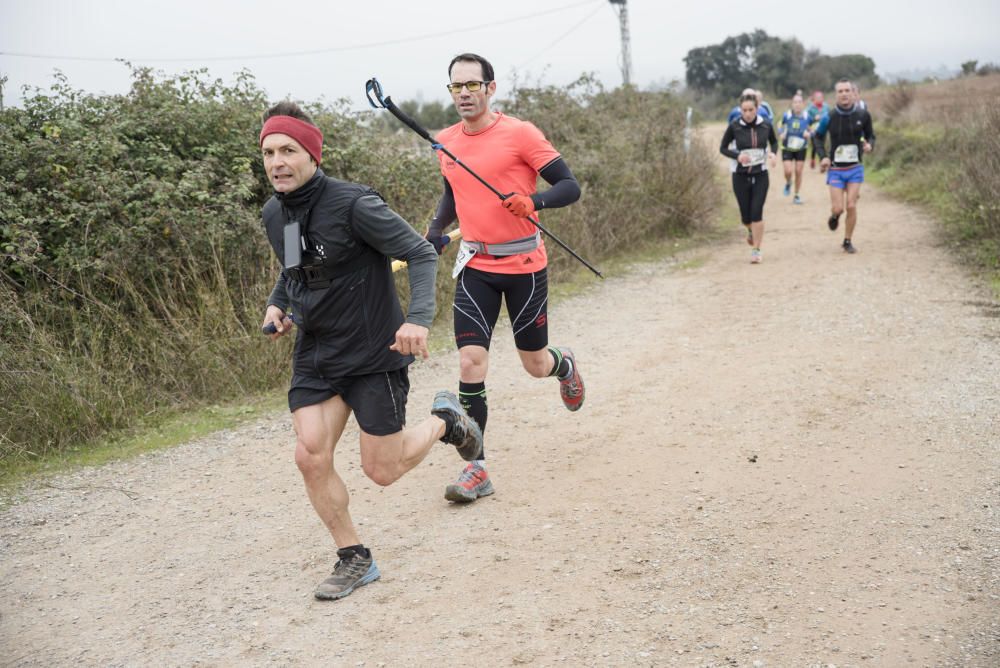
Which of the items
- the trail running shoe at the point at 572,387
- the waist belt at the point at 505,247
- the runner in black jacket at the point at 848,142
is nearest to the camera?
the waist belt at the point at 505,247

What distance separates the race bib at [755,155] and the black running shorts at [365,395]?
28.2ft

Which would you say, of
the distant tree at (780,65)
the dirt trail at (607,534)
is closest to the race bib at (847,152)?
the dirt trail at (607,534)

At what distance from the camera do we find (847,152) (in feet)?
37.6

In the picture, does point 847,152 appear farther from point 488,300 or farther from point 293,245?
point 293,245

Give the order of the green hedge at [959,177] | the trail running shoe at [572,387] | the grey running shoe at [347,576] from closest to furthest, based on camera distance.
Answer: the grey running shoe at [347,576] → the trail running shoe at [572,387] → the green hedge at [959,177]

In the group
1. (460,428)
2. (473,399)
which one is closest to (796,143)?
(473,399)

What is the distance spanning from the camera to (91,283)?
7.36m

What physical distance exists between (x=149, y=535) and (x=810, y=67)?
6737 centimetres

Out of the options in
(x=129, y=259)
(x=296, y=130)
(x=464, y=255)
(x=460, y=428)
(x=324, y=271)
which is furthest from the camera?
(x=129, y=259)

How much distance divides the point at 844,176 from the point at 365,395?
937 cm

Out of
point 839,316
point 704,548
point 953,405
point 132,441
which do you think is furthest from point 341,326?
point 839,316

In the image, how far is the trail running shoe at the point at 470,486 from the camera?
4.98 meters

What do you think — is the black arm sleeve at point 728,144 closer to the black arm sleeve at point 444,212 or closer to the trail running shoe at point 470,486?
the black arm sleeve at point 444,212

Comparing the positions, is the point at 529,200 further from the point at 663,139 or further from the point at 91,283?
the point at 663,139
